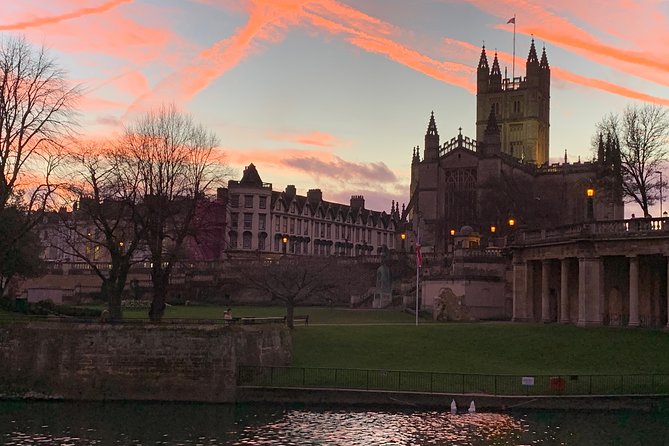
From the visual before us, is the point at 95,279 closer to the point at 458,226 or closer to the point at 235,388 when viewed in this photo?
the point at 458,226

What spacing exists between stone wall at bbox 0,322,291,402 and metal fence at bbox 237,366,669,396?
1977 mm

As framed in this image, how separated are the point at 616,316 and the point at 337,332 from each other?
2073cm

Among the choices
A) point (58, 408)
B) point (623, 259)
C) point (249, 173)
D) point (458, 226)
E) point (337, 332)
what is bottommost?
point (58, 408)

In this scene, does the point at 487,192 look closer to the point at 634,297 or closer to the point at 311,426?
the point at 634,297

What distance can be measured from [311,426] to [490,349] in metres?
18.6

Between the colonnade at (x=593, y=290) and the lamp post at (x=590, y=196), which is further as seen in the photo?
the colonnade at (x=593, y=290)

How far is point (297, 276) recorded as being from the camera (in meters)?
72.3

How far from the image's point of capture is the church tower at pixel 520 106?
179500 millimetres

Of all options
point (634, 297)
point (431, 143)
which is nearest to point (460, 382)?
point (634, 297)

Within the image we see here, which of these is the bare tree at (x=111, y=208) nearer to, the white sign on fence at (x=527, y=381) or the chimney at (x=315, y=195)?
the white sign on fence at (x=527, y=381)

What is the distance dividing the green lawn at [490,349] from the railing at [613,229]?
656 centimetres

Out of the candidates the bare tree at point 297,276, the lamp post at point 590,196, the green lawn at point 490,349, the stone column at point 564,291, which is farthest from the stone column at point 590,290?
the bare tree at point 297,276

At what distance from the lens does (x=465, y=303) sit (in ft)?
233

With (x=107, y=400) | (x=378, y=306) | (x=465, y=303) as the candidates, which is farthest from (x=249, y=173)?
(x=107, y=400)
